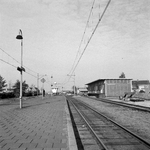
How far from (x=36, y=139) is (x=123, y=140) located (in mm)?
3100

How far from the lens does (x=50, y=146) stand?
193 inches

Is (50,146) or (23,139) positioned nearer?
(50,146)

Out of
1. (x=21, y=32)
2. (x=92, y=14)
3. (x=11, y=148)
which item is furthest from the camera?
(x=21, y=32)

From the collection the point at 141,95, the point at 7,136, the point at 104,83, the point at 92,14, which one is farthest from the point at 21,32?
the point at 104,83

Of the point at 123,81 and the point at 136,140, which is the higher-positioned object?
the point at 123,81

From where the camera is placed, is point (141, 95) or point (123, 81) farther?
point (123, 81)

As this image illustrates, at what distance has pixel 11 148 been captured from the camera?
15.8 feet

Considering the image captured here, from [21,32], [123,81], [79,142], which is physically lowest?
[79,142]

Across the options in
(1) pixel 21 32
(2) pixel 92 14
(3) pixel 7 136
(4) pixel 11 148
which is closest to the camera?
(4) pixel 11 148

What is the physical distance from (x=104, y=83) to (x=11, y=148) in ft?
178

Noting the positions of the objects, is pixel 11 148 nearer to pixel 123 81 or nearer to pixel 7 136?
pixel 7 136

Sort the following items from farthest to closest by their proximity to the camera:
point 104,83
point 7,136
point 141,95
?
1. point 104,83
2. point 141,95
3. point 7,136

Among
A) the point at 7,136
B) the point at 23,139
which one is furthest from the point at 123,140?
the point at 7,136

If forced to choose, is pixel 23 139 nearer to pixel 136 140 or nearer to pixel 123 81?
pixel 136 140
